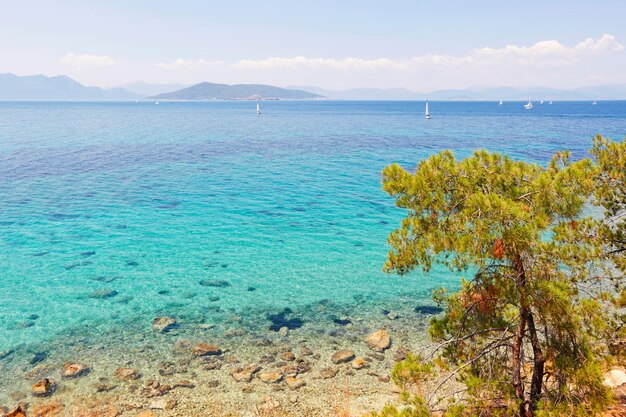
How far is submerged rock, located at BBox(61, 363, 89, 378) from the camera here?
1658 cm

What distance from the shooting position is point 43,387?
15609 millimetres

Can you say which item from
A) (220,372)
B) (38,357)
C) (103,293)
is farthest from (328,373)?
(103,293)

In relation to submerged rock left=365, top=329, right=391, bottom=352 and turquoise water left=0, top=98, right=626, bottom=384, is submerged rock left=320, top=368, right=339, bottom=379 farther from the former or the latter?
turquoise water left=0, top=98, right=626, bottom=384

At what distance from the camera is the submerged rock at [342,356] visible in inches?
694

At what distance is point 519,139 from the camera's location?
8788 cm

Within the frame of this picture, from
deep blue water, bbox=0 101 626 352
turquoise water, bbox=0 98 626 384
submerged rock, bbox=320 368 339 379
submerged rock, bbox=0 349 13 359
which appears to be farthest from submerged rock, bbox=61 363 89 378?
submerged rock, bbox=320 368 339 379

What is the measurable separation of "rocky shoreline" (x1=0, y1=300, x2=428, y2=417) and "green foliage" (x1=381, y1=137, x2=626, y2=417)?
6.13 m

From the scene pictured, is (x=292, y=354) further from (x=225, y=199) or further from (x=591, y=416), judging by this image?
(x=225, y=199)

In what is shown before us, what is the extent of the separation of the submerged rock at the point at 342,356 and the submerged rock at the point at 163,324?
848cm

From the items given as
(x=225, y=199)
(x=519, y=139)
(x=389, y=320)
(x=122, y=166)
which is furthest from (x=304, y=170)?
(x=519, y=139)

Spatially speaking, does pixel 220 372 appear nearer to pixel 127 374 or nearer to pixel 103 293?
pixel 127 374

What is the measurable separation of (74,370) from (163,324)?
182 inches

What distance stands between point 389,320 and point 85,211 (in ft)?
104

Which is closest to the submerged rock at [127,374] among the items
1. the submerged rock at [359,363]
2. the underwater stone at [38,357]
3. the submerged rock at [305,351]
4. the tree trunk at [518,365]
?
the underwater stone at [38,357]
